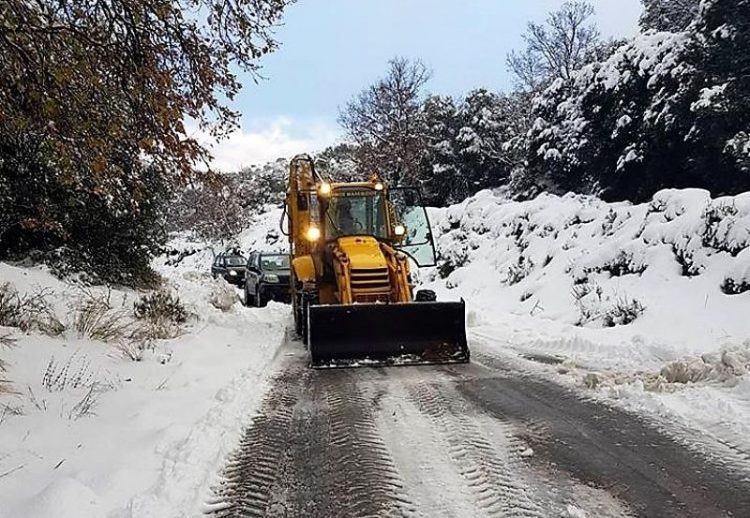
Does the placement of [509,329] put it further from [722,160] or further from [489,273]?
[722,160]

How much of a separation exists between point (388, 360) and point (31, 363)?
159 inches

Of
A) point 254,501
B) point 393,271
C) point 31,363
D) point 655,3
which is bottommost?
point 254,501

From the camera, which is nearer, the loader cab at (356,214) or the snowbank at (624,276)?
the snowbank at (624,276)

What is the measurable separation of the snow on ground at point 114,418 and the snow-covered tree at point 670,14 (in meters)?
23.5

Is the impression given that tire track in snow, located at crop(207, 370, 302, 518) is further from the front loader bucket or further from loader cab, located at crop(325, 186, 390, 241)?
loader cab, located at crop(325, 186, 390, 241)

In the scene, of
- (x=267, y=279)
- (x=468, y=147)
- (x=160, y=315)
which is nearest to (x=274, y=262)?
(x=267, y=279)

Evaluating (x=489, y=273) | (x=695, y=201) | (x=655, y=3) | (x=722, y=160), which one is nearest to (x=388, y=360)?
(x=695, y=201)

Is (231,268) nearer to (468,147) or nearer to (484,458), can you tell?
(468,147)

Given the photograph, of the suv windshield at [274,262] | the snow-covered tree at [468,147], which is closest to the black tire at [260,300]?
the suv windshield at [274,262]

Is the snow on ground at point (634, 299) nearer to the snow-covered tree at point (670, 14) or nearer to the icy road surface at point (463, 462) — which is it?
the icy road surface at point (463, 462)

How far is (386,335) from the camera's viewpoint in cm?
823

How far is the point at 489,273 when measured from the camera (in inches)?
723

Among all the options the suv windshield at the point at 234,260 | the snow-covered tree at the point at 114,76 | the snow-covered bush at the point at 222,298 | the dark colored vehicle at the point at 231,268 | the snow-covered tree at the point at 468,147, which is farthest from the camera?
the snow-covered tree at the point at 468,147

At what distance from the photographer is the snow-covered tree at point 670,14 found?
2521cm
